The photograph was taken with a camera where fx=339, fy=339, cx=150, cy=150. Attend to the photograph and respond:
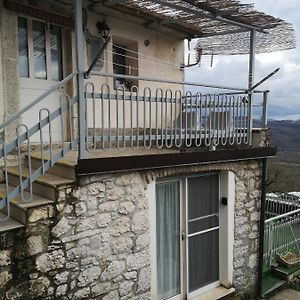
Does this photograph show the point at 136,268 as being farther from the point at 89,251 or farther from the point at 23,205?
the point at 23,205

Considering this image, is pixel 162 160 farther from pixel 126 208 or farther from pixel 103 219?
pixel 103 219

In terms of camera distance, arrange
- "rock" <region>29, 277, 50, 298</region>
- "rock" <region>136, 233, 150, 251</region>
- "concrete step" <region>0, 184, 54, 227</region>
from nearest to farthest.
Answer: "concrete step" <region>0, 184, 54, 227</region> < "rock" <region>29, 277, 50, 298</region> < "rock" <region>136, 233, 150, 251</region>

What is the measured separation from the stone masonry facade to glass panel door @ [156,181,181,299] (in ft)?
1.45

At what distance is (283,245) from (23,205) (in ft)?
22.8

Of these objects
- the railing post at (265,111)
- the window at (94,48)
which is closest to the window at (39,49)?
the window at (94,48)

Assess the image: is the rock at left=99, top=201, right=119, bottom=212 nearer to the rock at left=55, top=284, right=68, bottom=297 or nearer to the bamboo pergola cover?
the rock at left=55, top=284, right=68, bottom=297

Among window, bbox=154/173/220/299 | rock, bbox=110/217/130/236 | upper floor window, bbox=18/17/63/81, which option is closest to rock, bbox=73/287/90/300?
rock, bbox=110/217/130/236

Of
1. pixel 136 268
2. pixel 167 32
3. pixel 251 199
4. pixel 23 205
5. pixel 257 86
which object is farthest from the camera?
pixel 167 32

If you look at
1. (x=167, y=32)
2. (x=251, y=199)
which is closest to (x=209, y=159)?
(x=251, y=199)

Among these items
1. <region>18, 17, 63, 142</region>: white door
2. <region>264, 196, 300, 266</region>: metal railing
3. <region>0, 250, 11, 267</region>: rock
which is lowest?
<region>264, 196, 300, 266</region>: metal railing

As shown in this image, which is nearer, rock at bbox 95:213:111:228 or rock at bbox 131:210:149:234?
rock at bbox 95:213:111:228

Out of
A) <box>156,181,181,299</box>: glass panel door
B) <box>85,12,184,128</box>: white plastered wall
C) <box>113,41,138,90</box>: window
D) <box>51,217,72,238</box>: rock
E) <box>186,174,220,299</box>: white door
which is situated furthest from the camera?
<box>113,41,138,90</box>: window

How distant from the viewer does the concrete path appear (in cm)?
679

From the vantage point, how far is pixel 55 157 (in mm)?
3928
